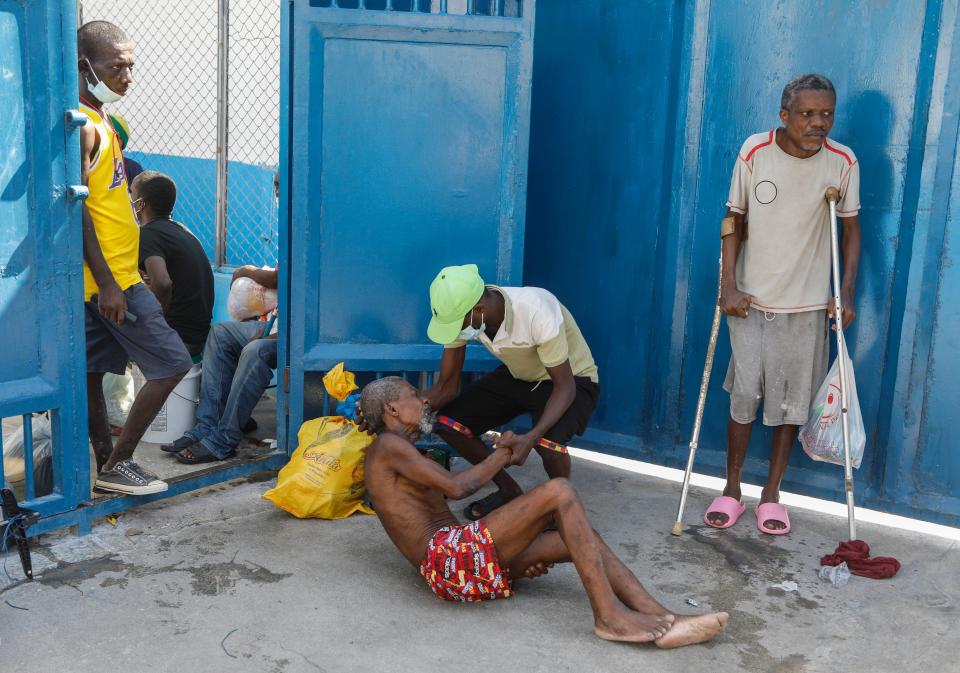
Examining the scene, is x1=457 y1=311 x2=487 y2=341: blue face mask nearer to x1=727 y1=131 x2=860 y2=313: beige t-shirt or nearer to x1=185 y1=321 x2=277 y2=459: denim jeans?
x1=727 y1=131 x2=860 y2=313: beige t-shirt

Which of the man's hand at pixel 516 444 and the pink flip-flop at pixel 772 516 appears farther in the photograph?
the pink flip-flop at pixel 772 516

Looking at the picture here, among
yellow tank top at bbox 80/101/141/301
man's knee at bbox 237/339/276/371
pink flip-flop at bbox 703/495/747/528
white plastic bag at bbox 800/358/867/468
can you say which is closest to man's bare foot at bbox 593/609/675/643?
pink flip-flop at bbox 703/495/747/528

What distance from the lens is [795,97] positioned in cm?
400

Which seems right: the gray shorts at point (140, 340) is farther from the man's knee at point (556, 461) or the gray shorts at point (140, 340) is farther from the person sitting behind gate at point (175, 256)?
the man's knee at point (556, 461)

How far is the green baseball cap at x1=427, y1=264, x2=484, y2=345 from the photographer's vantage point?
380cm

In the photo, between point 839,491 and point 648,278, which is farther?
point 648,278

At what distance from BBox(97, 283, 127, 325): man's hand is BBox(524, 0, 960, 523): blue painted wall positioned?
2.40 meters

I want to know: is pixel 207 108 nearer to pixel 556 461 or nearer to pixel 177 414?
pixel 177 414

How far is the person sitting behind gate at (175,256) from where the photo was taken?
5.31m

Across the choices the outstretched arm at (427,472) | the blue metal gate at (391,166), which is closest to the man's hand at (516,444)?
the outstretched arm at (427,472)

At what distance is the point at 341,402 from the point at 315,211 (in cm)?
93

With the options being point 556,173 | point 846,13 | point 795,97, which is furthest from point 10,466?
point 846,13

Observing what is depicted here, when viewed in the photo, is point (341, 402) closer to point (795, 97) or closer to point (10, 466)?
point (10, 466)

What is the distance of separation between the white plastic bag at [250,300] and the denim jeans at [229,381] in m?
0.16
